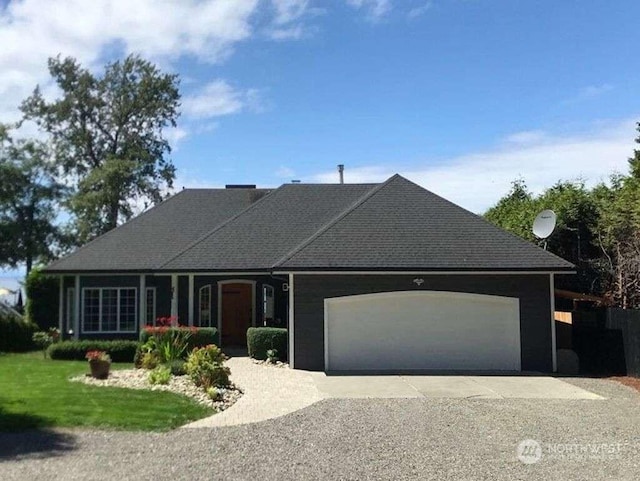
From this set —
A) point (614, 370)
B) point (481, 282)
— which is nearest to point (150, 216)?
point (481, 282)

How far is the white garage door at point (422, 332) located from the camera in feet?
58.9

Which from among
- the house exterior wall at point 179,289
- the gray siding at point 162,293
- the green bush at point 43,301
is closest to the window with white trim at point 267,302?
the house exterior wall at point 179,289

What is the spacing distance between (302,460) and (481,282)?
11.3 meters

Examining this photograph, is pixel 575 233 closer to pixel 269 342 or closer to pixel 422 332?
pixel 422 332

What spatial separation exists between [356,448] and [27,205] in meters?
38.7

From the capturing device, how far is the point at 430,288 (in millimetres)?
18188

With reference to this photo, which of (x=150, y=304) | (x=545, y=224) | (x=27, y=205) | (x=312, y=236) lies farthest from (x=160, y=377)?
(x=27, y=205)

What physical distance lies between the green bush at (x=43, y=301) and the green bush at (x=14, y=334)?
8.62ft

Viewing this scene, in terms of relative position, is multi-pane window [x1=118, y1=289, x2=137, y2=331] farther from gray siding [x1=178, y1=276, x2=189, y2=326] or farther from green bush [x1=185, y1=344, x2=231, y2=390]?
green bush [x1=185, y1=344, x2=231, y2=390]

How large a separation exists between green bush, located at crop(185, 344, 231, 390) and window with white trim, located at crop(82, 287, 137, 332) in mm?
9169

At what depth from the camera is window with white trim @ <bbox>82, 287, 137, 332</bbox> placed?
22.5 meters

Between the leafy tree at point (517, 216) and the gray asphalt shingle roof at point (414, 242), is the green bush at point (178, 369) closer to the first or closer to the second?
the gray asphalt shingle roof at point (414, 242)

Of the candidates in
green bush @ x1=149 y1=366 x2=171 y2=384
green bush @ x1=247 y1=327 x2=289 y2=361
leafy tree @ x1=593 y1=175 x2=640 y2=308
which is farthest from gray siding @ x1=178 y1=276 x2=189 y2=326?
leafy tree @ x1=593 y1=175 x2=640 y2=308

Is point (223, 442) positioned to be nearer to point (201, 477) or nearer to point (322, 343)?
point (201, 477)
